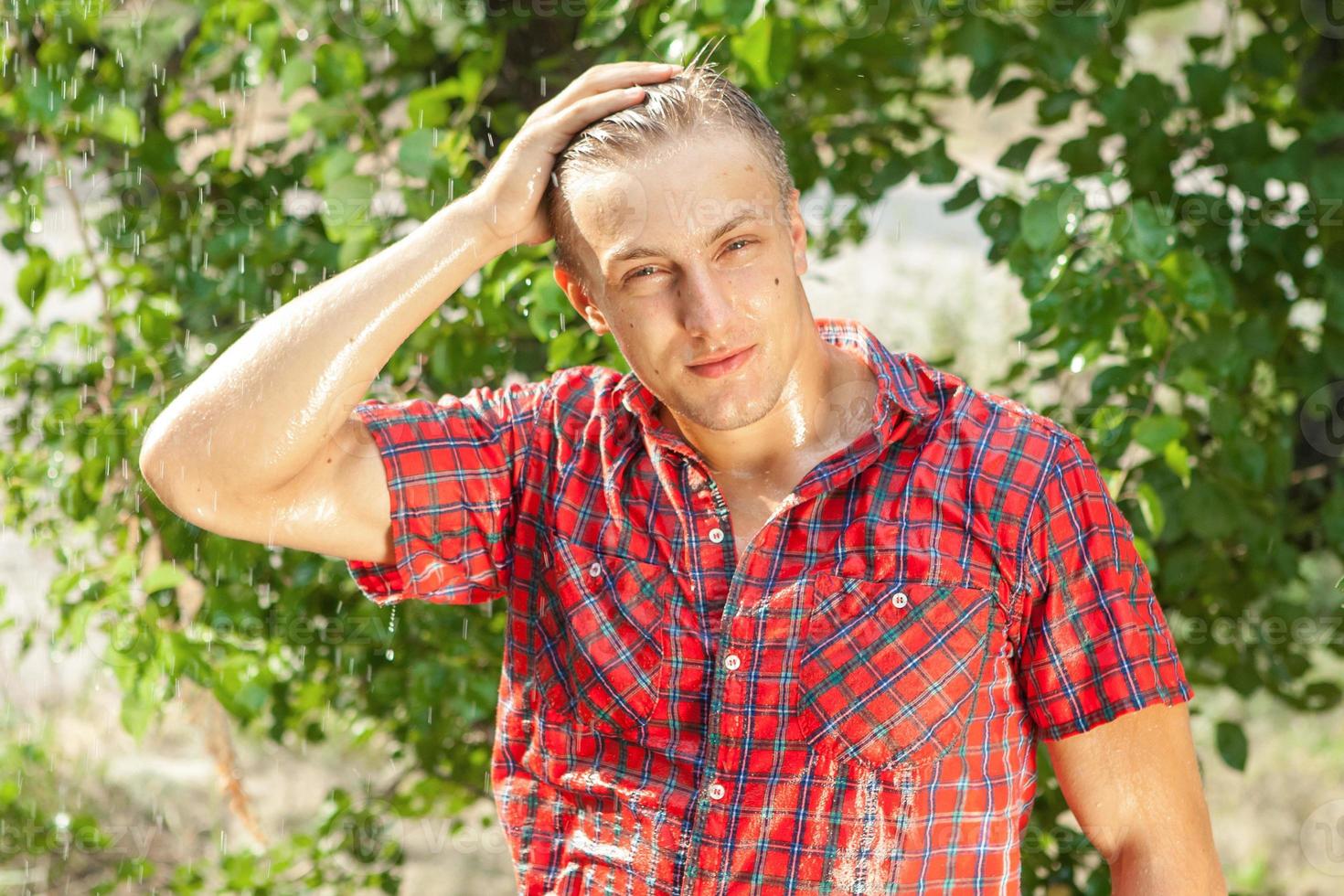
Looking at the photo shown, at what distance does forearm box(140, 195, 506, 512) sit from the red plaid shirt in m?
0.14

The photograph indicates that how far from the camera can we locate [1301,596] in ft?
12.2

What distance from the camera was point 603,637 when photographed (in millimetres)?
1711

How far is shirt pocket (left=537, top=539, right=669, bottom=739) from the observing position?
5.50ft

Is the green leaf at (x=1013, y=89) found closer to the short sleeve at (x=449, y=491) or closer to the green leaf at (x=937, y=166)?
the green leaf at (x=937, y=166)

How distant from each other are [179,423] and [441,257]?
35 centimetres

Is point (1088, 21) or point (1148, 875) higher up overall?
point (1088, 21)

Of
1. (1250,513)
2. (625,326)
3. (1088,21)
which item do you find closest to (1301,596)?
(1250,513)

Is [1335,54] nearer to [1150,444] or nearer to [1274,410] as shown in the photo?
[1274,410]

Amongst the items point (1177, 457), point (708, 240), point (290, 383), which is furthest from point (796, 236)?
point (1177, 457)

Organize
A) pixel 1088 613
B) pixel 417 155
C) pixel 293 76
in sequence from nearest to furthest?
pixel 1088 613
pixel 417 155
pixel 293 76

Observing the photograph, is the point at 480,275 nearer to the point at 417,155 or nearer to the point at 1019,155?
the point at 417,155

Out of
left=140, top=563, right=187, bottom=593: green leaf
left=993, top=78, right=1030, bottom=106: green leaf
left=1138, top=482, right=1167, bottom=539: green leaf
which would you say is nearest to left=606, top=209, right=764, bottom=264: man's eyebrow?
left=1138, top=482, right=1167, bottom=539: green leaf

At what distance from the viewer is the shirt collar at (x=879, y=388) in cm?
166

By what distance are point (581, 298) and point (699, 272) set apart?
10.4 inches
